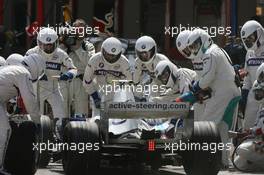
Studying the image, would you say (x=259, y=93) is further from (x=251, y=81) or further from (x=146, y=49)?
(x=146, y=49)

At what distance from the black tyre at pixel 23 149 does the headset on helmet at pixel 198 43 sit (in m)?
2.88

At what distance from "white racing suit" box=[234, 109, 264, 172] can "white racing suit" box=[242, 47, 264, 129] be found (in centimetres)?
102

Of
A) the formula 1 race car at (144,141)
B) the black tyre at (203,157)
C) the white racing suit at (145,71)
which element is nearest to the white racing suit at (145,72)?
the white racing suit at (145,71)

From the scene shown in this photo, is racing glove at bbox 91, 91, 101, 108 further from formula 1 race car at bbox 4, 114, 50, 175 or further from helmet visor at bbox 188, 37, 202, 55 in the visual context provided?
formula 1 race car at bbox 4, 114, 50, 175

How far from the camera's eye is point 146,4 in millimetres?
26375

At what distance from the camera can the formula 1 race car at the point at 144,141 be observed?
364 inches

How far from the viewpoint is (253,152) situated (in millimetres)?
10727

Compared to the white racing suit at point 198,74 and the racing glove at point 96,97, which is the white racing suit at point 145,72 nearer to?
the racing glove at point 96,97

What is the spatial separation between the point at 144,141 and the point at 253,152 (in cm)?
201

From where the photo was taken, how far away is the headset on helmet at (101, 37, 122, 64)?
39.1 ft

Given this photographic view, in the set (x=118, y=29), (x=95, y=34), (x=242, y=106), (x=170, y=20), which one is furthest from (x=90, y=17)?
(x=242, y=106)

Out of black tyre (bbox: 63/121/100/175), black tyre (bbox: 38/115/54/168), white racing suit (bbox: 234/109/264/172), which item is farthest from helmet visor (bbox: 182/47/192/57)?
black tyre (bbox: 63/121/100/175)

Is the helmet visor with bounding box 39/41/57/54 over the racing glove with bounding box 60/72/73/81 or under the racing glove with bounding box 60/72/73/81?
over

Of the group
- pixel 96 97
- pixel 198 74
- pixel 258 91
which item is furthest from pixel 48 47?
pixel 258 91
